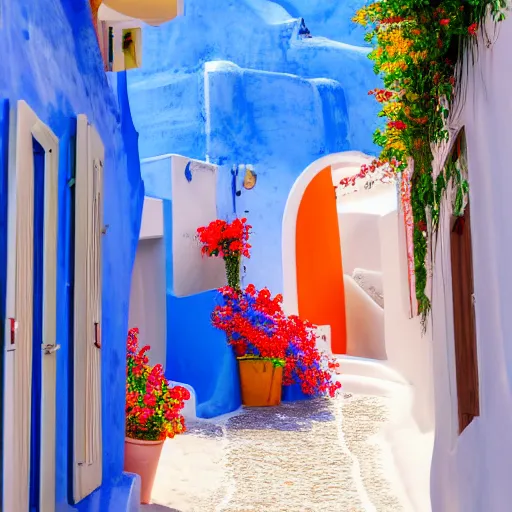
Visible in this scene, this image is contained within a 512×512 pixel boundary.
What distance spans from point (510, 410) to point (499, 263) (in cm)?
52

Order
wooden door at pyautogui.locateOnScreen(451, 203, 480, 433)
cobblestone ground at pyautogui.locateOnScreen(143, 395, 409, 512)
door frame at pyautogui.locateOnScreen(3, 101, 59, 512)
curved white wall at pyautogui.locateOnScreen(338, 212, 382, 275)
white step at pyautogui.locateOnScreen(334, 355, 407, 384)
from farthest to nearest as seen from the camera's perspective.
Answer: curved white wall at pyautogui.locateOnScreen(338, 212, 382, 275) < white step at pyautogui.locateOnScreen(334, 355, 407, 384) < cobblestone ground at pyautogui.locateOnScreen(143, 395, 409, 512) < wooden door at pyautogui.locateOnScreen(451, 203, 480, 433) < door frame at pyautogui.locateOnScreen(3, 101, 59, 512)

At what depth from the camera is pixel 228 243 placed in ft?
29.2

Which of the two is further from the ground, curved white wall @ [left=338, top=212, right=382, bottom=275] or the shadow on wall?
curved white wall @ [left=338, top=212, right=382, bottom=275]

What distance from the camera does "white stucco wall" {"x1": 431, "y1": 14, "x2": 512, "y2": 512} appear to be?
237 centimetres

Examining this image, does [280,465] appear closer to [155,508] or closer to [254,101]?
[155,508]

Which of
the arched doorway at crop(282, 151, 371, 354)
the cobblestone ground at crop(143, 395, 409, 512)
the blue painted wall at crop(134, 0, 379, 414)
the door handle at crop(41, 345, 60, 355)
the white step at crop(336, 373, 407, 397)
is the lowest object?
the cobblestone ground at crop(143, 395, 409, 512)

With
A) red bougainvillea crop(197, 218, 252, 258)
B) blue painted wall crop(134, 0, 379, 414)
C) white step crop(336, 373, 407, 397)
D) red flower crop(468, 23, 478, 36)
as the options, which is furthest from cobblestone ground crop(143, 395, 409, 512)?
red flower crop(468, 23, 478, 36)

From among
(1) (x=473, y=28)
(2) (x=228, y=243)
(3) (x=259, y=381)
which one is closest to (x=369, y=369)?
(3) (x=259, y=381)

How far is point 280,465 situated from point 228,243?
362cm

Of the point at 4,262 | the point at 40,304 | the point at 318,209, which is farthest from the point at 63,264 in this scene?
the point at 318,209

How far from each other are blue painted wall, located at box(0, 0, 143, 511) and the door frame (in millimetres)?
118

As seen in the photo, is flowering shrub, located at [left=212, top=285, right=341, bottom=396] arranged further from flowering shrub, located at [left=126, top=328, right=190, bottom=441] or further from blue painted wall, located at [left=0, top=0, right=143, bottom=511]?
blue painted wall, located at [left=0, top=0, right=143, bottom=511]

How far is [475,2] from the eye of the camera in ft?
8.73

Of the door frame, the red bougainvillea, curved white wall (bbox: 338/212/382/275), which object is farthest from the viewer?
curved white wall (bbox: 338/212/382/275)
